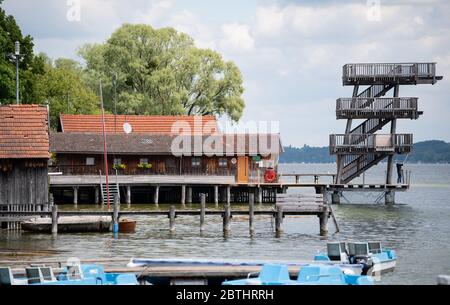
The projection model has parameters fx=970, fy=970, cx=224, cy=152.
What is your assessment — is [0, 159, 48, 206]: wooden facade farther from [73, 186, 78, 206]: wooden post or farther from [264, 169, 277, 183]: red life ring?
[264, 169, 277, 183]: red life ring

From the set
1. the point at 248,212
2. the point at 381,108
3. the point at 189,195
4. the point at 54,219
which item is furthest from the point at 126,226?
the point at 381,108

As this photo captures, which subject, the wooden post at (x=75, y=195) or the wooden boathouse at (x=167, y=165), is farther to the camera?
the wooden boathouse at (x=167, y=165)

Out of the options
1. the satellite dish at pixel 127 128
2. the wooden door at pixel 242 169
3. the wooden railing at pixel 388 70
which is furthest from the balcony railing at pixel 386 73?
the satellite dish at pixel 127 128

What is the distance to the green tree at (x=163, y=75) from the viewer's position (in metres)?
94.9

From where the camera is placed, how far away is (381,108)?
233 ft

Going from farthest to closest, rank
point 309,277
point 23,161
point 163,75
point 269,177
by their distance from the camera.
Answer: point 163,75, point 269,177, point 23,161, point 309,277

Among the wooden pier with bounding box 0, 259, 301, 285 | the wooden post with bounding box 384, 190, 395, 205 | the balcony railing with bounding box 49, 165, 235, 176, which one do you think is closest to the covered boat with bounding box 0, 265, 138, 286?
the wooden pier with bounding box 0, 259, 301, 285

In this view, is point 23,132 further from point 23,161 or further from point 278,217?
point 278,217

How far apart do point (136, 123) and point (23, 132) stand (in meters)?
35.5

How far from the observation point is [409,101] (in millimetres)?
71312

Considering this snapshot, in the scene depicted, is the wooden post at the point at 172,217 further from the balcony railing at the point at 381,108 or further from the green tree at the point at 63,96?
the green tree at the point at 63,96

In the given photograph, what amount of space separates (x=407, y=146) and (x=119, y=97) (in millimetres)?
33846
